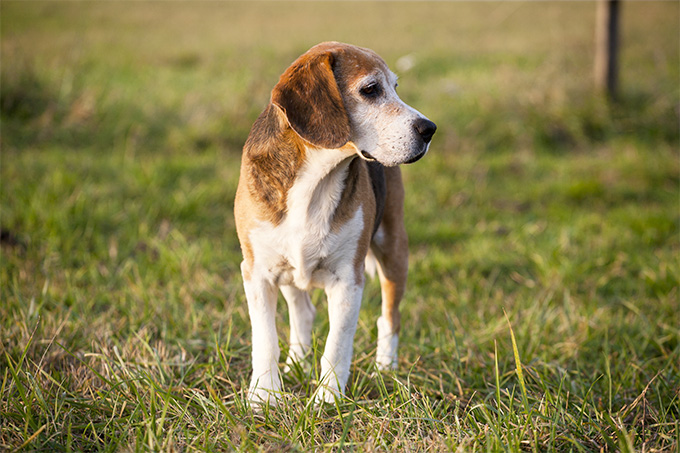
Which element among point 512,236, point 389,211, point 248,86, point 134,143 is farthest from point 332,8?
point 389,211

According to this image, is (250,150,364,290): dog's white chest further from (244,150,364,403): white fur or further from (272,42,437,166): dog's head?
(272,42,437,166): dog's head

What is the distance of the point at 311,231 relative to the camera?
2627 mm

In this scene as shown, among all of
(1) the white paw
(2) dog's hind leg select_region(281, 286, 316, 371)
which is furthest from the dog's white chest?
(1) the white paw

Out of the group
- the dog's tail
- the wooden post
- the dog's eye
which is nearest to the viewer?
the dog's eye

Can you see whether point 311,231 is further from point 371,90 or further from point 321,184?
point 371,90

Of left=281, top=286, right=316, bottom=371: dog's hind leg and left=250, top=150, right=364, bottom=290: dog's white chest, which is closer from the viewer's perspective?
left=250, top=150, right=364, bottom=290: dog's white chest

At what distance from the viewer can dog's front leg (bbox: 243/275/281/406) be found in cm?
279

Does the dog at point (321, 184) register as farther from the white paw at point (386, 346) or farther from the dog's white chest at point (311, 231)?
the white paw at point (386, 346)

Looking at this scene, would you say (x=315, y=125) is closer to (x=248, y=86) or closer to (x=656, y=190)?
(x=656, y=190)

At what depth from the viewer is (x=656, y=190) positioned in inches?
259

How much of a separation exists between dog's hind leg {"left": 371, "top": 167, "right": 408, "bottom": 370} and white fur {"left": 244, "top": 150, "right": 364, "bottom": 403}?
526 mm

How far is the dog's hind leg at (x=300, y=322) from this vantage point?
3.21 metres

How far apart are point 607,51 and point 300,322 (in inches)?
284

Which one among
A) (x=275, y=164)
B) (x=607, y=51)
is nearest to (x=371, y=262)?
(x=275, y=164)
